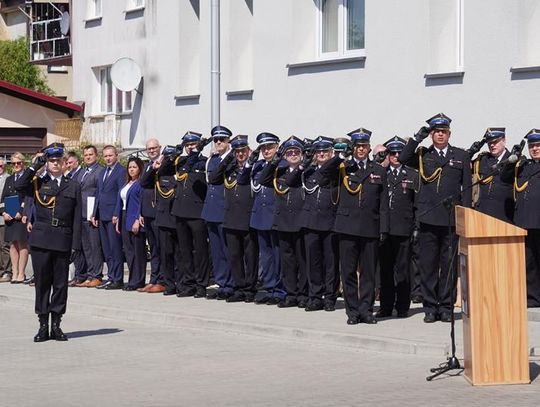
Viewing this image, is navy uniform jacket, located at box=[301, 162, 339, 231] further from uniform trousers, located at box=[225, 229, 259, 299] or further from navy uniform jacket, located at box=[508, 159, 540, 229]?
navy uniform jacket, located at box=[508, 159, 540, 229]

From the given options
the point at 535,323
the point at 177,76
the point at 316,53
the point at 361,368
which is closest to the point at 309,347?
the point at 361,368

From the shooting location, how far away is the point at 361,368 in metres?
12.1

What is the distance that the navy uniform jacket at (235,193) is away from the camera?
1734 cm

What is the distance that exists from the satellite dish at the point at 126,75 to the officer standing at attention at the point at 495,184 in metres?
15.8

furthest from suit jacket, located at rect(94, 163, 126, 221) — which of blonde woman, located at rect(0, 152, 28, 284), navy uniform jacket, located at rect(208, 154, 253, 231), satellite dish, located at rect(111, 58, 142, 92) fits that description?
satellite dish, located at rect(111, 58, 142, 92)

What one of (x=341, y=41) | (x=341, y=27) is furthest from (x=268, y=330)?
(x=341, y=27)

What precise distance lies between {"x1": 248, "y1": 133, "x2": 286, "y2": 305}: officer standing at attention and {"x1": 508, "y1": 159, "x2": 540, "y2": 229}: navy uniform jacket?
10.3 ft

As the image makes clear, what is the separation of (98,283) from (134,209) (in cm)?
177

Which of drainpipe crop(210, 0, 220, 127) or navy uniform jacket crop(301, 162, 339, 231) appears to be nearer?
navy uniform jacket crop(301, 162, 339, 231)

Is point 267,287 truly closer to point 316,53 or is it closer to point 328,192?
point 328,192

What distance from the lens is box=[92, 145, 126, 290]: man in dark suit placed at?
19.9 meters

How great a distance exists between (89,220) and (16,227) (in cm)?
162

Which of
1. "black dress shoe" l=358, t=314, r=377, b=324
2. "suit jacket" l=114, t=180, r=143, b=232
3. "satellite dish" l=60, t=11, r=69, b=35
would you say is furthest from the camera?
"satellite dish" l=60, t=11, r=69, b=35

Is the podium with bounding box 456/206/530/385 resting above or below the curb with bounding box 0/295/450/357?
above
